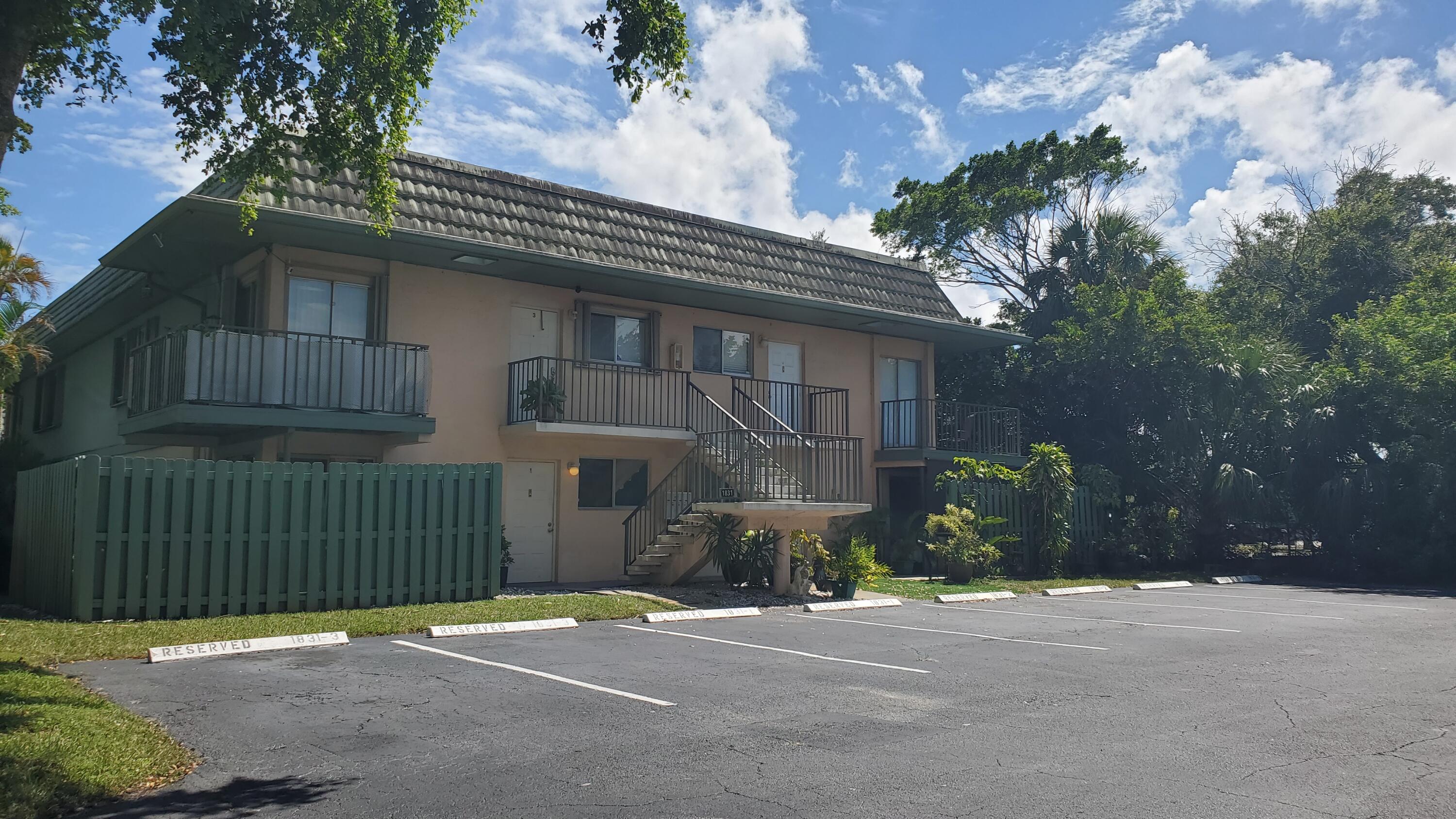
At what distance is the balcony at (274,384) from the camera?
561 inches

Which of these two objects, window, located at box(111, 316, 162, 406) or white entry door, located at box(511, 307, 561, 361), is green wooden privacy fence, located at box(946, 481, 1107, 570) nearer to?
white entry door, located at box(511, 307, 561, 361)

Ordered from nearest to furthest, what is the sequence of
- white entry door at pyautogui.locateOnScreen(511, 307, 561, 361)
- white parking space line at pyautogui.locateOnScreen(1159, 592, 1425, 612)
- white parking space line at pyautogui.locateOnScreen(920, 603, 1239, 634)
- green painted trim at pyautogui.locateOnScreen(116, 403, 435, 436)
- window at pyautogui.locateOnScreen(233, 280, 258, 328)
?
white parking space line at pyautogui.locateOnScreen(920, 603, 1239, 634), green painted trim at pyautogui.locateOnScreen(116, 403, 435, 436), window at pyautogui.locateOnScreen(233, 280, 258, 328), white parking space line at pyautogui.locateOnScreen(1159, 592, 1425, 612), white entry door at pyautogui.locateOnScreen(511, 307, 561, 361)

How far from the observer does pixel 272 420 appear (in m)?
14.6

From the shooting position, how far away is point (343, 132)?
10.3m

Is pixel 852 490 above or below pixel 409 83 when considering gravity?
below

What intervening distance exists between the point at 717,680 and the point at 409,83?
635 cm

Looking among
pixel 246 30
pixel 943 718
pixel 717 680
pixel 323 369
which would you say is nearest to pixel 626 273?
pixel 323 369

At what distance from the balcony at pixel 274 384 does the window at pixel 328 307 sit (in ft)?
1.31

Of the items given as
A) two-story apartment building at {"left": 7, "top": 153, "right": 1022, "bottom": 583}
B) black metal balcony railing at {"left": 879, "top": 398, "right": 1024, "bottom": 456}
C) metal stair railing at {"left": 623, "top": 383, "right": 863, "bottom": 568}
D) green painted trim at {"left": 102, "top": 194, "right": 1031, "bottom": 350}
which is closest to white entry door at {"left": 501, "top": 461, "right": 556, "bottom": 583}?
two-story apartment building at {"left": 7, "top": 153, "right": 1022, "bottom": 583}

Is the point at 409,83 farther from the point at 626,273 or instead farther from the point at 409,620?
the point at 626,273

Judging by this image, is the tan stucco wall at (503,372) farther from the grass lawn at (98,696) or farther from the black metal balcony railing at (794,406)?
the grass lawn at (98,696)

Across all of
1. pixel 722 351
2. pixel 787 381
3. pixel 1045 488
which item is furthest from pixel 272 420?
pixel 1045 488

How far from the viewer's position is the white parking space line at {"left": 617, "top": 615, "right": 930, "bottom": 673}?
389 inches

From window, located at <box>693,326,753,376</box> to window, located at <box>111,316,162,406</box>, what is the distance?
1027 cm
